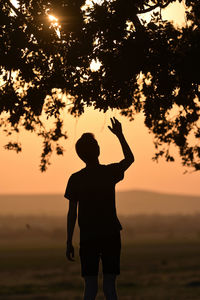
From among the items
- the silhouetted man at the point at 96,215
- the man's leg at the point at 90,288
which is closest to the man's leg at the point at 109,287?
the silhouetted man at the point at 96,215

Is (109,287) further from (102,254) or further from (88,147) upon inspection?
(88,147)

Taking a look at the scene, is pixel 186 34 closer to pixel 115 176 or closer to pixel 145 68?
pixel 145 68

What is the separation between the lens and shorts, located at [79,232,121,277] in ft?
30.9

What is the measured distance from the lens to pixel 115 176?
951cm

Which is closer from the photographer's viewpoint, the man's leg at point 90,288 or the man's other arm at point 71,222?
the man's leg at point 90,288

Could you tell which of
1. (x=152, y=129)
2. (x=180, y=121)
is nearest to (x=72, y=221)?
(x=180, y=121)

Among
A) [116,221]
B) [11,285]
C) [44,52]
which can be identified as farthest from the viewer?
[11,285]

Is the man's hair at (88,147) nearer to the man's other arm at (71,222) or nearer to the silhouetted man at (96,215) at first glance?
the silhouetted man at (96,215)

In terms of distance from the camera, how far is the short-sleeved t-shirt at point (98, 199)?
30.9 ft

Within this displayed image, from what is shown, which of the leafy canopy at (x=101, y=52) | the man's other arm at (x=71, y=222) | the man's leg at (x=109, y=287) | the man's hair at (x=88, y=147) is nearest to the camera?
the man's leg at (x=109, y=287)

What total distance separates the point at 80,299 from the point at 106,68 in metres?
34.7

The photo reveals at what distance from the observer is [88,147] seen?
953 centimetres

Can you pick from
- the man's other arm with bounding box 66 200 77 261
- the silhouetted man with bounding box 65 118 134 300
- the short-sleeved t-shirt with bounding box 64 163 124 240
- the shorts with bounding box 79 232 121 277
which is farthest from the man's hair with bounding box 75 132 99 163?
the shorts with bounding box 79 232 121 277

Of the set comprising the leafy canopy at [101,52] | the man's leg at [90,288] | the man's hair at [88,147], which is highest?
the leafy canopy at [101,52]
